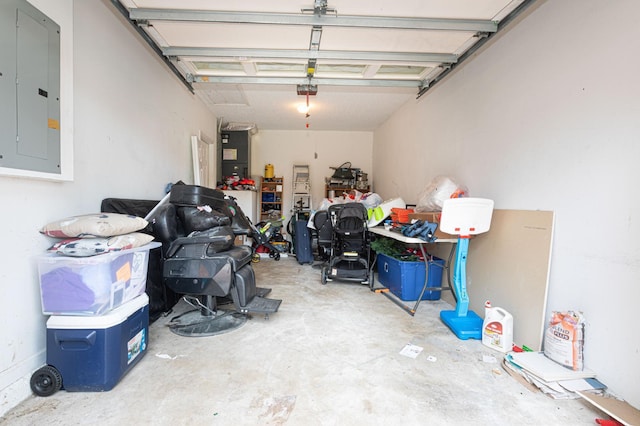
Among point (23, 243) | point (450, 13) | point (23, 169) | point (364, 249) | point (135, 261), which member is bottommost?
point (364, 249)

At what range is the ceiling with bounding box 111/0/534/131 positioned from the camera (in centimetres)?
219

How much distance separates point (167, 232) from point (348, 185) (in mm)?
4470

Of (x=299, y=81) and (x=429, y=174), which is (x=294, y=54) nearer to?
(x=299, y=81)

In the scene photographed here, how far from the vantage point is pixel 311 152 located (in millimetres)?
6598

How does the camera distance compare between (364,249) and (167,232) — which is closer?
(167,232)

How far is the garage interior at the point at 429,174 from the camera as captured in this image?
4.75 ft

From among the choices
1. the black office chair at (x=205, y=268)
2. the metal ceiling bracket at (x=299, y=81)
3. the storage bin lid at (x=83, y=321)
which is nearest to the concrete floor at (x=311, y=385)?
the black office chair at (x=205, y=268)

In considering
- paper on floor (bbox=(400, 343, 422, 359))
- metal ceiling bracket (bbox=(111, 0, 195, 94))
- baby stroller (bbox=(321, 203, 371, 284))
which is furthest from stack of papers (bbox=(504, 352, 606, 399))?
metal ceiling bracket (bbox=(111, 0, 195, 94))

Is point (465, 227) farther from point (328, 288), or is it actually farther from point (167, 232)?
point (167, 232)

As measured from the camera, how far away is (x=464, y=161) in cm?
291

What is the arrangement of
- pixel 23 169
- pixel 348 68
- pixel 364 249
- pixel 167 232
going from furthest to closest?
pixel 364 249 < pixel 348 68 < pixel 167 232 < pixel 23 169

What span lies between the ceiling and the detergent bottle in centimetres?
232

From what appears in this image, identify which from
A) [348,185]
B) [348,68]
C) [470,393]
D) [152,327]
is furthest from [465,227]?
[348,185]

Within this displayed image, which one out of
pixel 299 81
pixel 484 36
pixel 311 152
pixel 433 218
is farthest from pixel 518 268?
pixel 311 152
